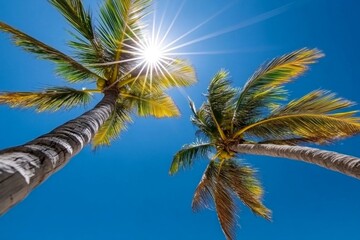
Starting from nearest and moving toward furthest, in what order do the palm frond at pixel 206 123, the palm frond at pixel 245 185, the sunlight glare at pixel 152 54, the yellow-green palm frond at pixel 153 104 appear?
the sunlight glare at pixel 152 54 < the yellow-green palm frond at pixel 153 104 < the palm frond at pixel 245 185 < the palm frond at pixel 206 123

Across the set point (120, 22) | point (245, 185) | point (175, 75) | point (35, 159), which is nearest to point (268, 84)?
point (175, 75)

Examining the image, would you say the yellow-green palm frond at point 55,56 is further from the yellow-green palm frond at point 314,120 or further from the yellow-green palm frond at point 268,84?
the yellow-green palm frond at point 314,120

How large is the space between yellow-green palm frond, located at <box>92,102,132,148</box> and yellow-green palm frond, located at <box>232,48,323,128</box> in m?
3.41

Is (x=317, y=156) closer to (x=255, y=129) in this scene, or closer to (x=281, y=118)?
(x=281, y=118)

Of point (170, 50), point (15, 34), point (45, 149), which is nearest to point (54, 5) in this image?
point (15, 34)

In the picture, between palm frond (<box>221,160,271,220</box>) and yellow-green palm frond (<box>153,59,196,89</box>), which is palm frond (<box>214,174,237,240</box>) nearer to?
palm frond (<box>221,160,271,220</box>)

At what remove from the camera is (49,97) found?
316 inches

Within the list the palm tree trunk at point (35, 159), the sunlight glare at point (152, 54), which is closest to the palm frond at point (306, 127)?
the sunlight glare at point (152, 54)

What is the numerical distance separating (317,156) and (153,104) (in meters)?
5.01

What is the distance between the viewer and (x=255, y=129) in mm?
9570

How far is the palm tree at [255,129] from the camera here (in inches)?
297

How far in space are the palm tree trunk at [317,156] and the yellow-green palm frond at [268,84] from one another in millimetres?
1058

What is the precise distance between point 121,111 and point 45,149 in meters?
6.30

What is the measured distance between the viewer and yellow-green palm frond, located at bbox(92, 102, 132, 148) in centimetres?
955
